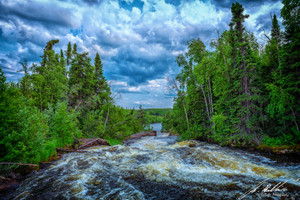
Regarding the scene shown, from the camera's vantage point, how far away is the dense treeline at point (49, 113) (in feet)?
20.4

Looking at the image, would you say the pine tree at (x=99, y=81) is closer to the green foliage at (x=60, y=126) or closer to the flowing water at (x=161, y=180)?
the green foliage at (x=60, y=126)

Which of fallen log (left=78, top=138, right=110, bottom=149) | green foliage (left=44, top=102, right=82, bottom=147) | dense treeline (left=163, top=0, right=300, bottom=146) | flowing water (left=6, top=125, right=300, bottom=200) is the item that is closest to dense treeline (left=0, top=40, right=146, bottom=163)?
green foliage (left=44, top=102, right=82, bottom=147)

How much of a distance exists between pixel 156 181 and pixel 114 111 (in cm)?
2013

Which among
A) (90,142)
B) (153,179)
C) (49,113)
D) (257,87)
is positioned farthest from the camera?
(90,142)

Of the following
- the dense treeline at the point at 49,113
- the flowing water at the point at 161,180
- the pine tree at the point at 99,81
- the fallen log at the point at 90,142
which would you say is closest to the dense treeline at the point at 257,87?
the flowing water at the point at 161,180

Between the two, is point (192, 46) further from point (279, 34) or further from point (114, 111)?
point (114, 111)

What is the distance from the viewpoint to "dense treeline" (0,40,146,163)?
20.4ft

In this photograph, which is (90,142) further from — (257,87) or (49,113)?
(257,87)

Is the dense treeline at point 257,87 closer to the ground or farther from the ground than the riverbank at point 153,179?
farther from the ground

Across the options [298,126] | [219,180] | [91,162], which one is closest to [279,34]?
[298,126]

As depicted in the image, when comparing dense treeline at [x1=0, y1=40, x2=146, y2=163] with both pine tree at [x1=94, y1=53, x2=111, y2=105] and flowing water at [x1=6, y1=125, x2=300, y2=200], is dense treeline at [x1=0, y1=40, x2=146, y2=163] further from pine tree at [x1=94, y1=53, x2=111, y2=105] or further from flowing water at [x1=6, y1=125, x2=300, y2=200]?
flowing water at [x1=6, y1=125, x2=300, y2=200]

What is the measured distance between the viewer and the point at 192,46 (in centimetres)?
2181

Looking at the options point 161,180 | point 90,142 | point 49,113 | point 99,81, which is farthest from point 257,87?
point 99,81

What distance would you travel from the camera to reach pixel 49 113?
443 inches
